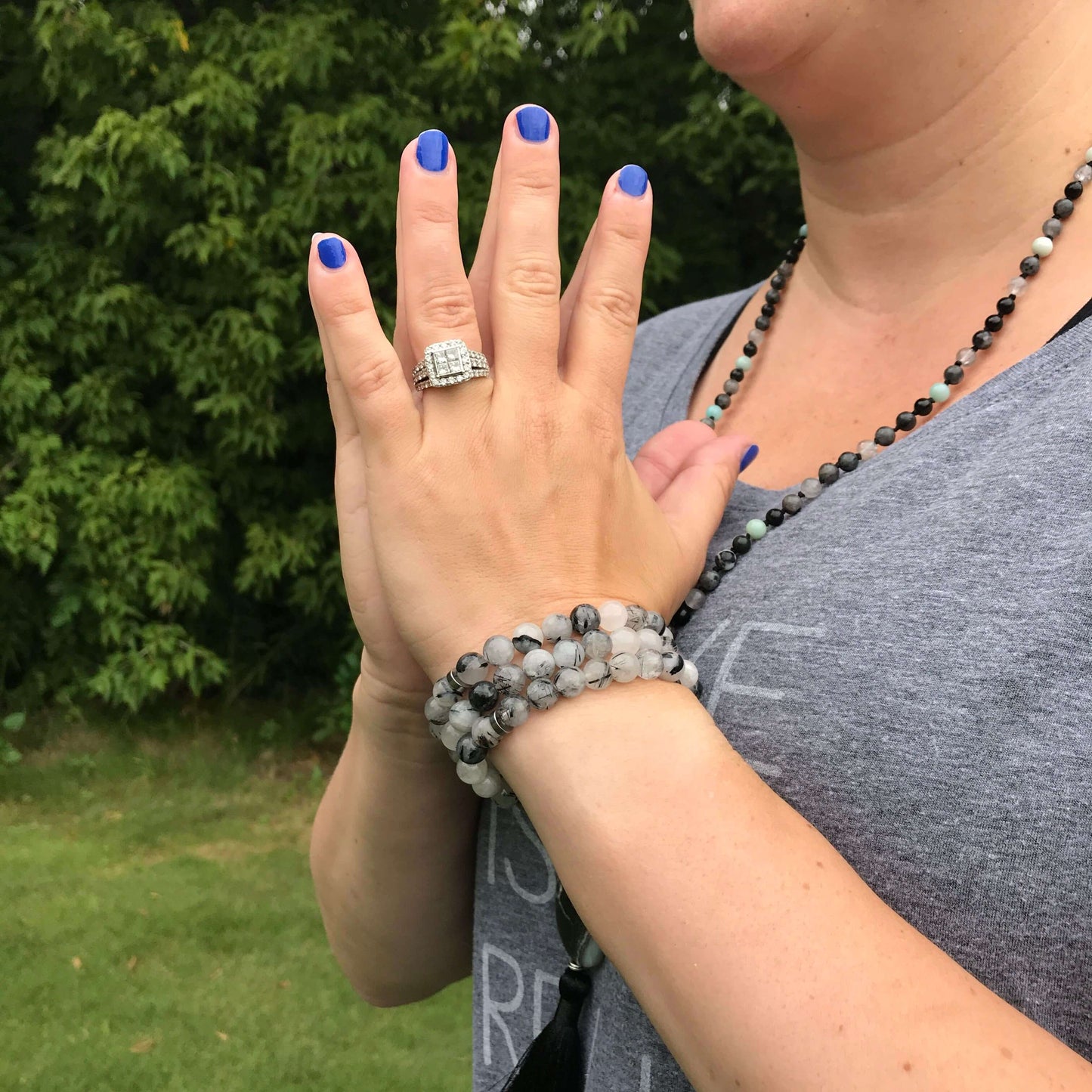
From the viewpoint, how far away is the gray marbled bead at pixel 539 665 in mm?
791

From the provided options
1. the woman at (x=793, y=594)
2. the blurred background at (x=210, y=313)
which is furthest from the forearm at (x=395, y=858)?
the blurred background at (x=210, y=313)

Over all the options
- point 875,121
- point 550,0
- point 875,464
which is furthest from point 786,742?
point 550,0

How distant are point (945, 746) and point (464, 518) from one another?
1.36ft

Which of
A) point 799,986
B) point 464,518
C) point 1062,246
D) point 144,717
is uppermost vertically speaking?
point 1062,246

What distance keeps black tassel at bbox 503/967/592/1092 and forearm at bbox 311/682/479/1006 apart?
236mm

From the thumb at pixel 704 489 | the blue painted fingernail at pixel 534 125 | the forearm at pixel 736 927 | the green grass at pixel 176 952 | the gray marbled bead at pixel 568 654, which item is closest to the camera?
the forearm at pixel 736 927

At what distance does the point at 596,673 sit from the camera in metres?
0.80

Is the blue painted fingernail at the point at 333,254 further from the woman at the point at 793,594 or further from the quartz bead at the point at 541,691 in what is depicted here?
the quartz bead at the point at 541,691

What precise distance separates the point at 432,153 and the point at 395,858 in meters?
0.79

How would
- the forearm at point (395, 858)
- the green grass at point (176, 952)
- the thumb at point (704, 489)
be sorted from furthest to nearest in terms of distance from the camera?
the green grass at point (176, 952), the forearm at point (395, 858), the thumb at point (704, 489)

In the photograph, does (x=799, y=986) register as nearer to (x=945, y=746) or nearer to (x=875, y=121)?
(x=945, y=746)

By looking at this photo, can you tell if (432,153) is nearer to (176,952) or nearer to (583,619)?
(583,619)

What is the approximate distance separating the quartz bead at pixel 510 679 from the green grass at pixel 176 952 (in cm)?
321

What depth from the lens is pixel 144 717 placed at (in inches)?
221
